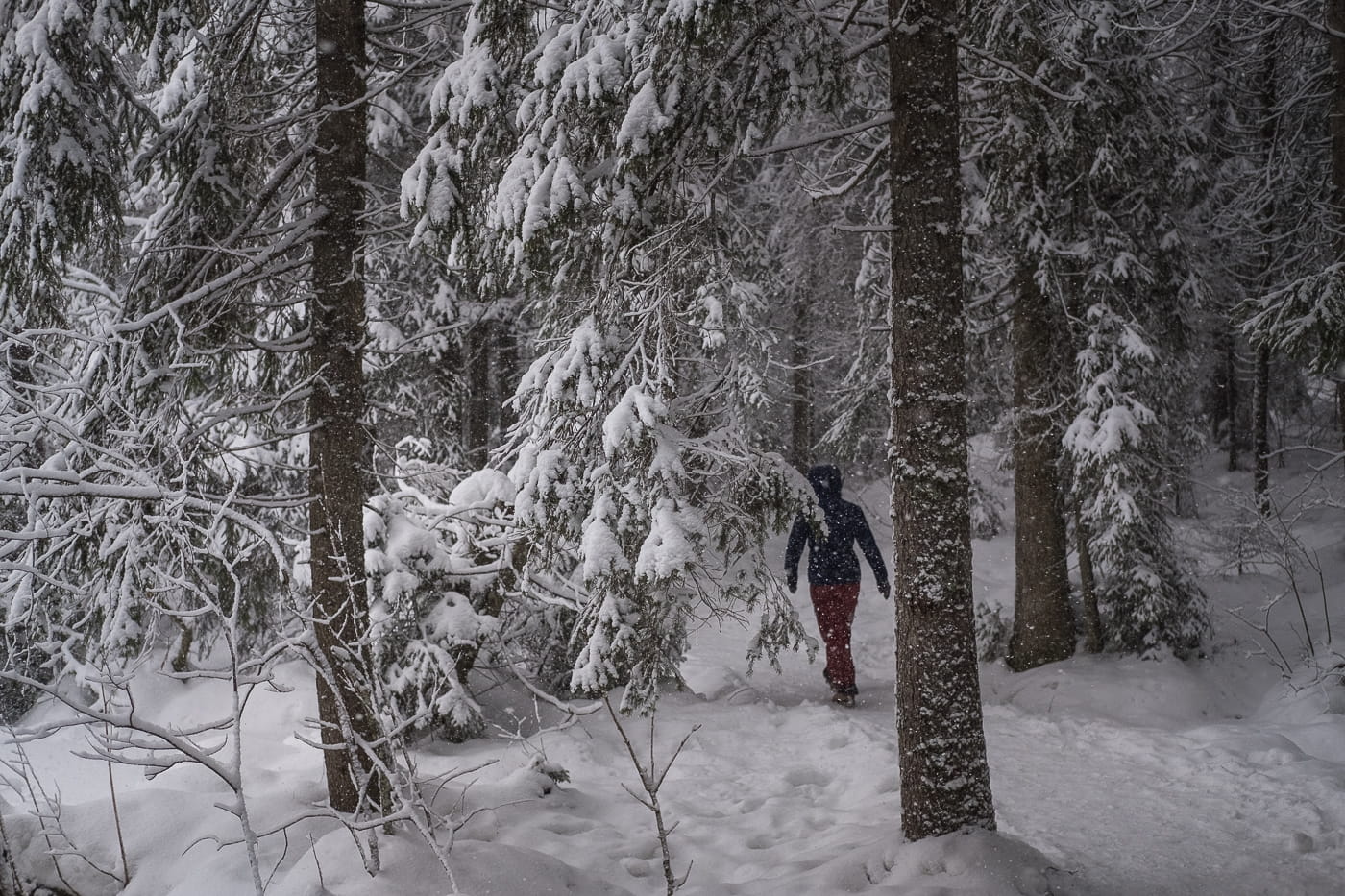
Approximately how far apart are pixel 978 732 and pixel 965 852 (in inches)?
23.2

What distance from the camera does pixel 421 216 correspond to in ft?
15.3

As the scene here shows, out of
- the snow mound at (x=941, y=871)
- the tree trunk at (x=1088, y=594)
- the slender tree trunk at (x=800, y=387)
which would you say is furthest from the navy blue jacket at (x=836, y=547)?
the slender tree trunk at (x=800, y=387)

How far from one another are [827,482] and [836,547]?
2.24 feet

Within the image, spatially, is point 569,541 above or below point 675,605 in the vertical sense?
above

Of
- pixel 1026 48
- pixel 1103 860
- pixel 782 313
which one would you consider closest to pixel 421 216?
pixel 1103 860

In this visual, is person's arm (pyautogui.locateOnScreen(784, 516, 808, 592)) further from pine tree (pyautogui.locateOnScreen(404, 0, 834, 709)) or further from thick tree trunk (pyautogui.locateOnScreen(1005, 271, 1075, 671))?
thick tree trunk (pyautogui.locateOnScreen(1005, 271, 1075, 671))

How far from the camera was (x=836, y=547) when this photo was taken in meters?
7.80

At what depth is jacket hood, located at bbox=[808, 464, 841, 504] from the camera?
805 centimetres

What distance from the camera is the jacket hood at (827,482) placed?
8047 millimetres

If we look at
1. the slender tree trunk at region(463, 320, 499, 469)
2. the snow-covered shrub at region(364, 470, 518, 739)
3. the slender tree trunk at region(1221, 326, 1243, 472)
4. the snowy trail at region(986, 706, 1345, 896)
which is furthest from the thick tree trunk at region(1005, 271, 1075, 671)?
the slender tree trunk at region(1221, 326, 1243, 472)

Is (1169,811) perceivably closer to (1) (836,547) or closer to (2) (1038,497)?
(1) (836,547)

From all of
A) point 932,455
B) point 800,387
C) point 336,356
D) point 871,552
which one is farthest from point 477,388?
point 932,455

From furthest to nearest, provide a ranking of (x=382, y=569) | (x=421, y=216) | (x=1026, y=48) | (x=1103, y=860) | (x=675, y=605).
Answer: (x=1026, y=48) < (x=382, y=569) < (x=675, y=605) < (x=421, y=216) < (x=1103, y=860)

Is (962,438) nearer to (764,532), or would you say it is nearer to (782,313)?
(764,532)
